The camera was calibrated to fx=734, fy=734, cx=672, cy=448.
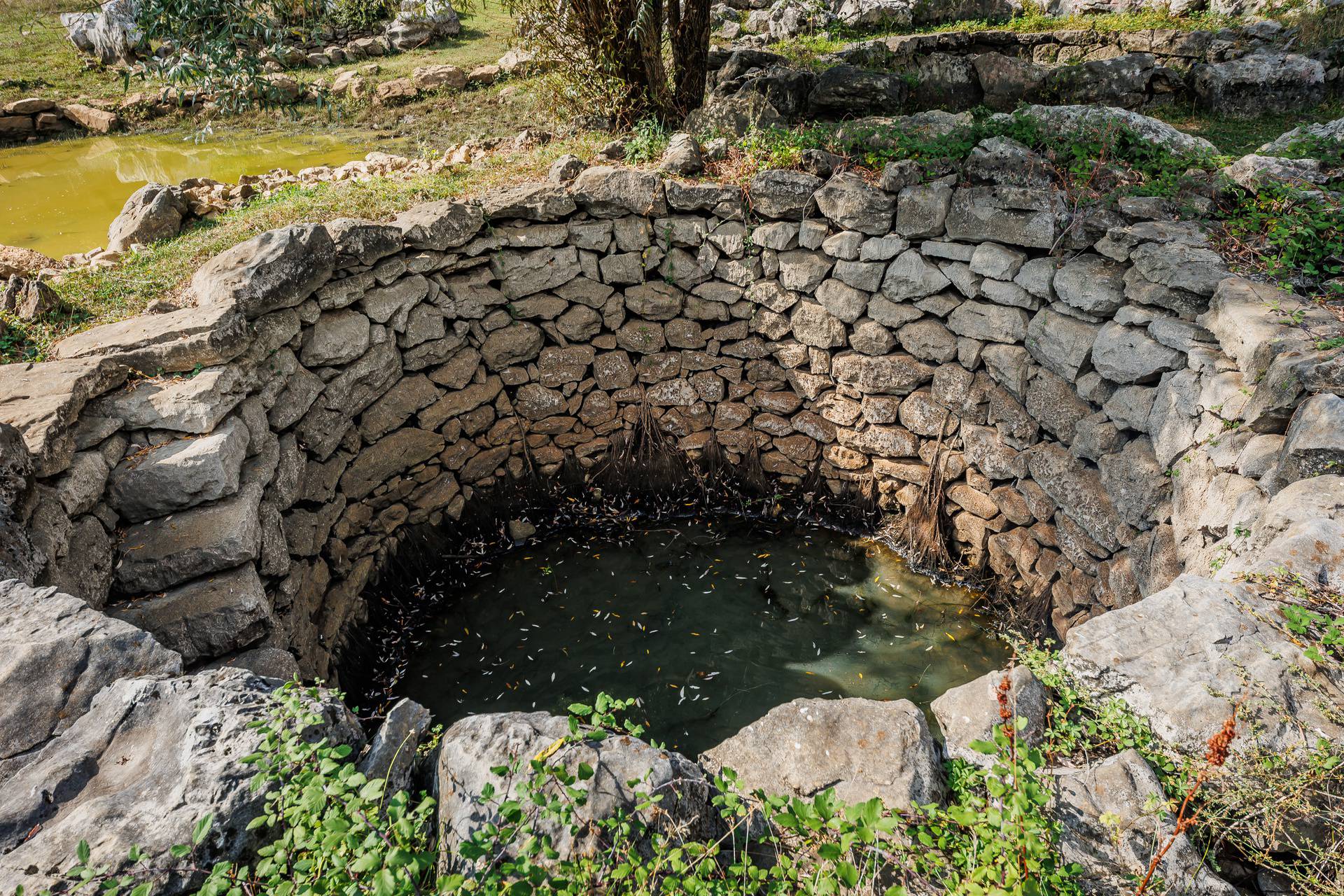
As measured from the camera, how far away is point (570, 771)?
6.70 ft

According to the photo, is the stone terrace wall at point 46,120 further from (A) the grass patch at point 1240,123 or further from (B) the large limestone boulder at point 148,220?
(A) the grass patch at point 1240,123

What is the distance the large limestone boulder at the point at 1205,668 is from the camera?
206 centimetres

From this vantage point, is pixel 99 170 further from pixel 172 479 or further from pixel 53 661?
pixel 53 661

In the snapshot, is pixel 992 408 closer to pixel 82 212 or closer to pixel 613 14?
pixel 613 14

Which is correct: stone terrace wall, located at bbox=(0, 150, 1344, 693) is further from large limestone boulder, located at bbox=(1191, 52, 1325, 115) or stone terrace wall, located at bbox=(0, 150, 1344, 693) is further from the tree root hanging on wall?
large limestone boulder, located at bbox=(1191, 52, 1325, 115)

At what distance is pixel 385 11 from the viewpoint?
12.5 meters

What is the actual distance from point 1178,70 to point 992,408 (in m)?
3.82

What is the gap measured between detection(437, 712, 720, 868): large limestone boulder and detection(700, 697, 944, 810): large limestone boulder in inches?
11.5

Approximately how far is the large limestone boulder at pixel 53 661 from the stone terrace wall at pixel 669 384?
0.35 meters

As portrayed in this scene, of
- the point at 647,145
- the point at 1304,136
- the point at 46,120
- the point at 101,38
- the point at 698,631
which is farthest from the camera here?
the point at 101,38

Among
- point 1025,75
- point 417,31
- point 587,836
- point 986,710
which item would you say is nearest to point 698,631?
point 986,710

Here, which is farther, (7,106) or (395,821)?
(7,106)

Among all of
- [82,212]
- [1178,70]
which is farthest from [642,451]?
[82,212]

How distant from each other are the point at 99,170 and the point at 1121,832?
465 inches
